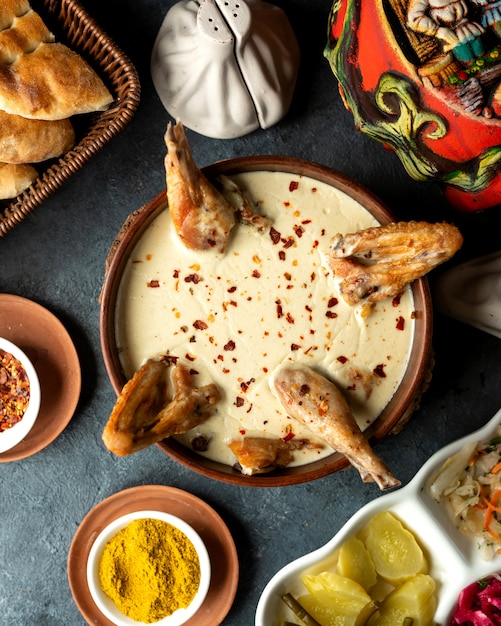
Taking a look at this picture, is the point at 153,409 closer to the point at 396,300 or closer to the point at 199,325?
the point at 199,325

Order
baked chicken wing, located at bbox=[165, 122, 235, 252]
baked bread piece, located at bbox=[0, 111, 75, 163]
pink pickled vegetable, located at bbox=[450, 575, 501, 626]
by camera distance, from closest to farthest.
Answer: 1. baked chicken wing, located at bbox=[165, 122, 235, 252]
2. baked bread piece, located at bbox=[0, 111, 75, 163]
3. pink pickled vegetable, located at bbox=[450, 575, 501, 626]

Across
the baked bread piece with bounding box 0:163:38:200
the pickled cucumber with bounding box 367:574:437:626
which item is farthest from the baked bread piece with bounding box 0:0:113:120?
the pickled cucumber with bounding box 367:574:437:626

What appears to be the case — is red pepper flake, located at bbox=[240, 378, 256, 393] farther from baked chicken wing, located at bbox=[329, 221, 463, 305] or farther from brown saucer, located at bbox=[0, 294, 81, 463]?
brown saucer, located at bbox=[0, 294, 81, 463]

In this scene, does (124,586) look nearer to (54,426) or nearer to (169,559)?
(169,559)

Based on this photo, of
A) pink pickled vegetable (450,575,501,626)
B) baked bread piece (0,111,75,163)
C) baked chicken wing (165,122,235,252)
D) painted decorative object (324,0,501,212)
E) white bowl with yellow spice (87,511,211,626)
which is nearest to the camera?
painted decorative object (324,0,501,212)

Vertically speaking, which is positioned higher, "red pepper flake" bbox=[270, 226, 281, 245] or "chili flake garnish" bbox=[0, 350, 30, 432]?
"red pepper flake" bbox=[270, 226, 281, 245]

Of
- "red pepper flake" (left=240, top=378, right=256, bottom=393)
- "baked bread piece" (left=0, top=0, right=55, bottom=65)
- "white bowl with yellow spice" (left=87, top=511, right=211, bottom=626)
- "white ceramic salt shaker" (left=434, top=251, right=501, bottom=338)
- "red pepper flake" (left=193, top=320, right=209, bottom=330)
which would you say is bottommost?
"white bowl with yellow spice" (left=87, top=511, right=211, bottom=626)

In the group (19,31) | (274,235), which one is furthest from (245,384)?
(19,31)

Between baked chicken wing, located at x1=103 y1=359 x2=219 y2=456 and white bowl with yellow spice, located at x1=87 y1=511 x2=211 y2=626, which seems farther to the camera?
white bowl with yellow spice, located at x1=87 y1=511 x2=211 y2=626
